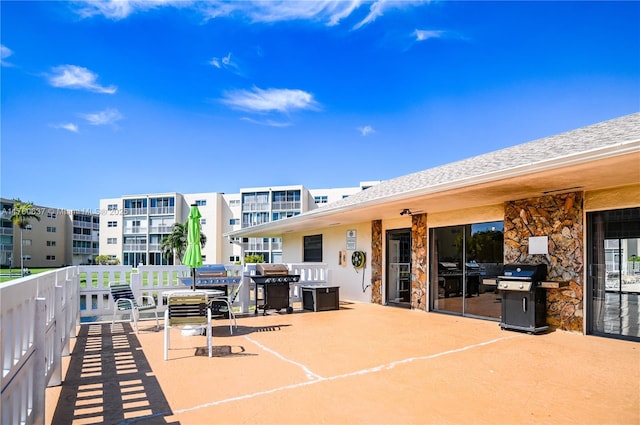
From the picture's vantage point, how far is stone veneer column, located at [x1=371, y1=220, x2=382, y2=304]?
1190 centimetres

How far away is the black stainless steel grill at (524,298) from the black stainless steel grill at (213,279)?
5.59 m

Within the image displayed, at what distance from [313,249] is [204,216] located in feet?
114

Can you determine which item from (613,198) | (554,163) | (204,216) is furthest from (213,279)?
(204,216)

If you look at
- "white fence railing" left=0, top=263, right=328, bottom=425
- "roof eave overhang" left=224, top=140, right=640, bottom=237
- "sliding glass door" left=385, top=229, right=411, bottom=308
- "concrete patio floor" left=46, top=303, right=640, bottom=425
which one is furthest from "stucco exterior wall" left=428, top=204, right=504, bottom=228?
"white fence railing" left=0, top=263, right=328, bottom=425

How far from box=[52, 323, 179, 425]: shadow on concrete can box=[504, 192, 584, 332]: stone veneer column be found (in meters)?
6.83

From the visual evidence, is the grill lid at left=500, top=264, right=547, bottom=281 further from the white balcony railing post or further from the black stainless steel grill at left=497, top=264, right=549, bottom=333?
the white balcony railing post

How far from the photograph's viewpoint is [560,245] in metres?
7.23

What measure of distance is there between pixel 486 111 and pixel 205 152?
1476 centimetres

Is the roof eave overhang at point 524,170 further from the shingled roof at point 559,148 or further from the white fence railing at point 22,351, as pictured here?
the white fence railing at point 22,351

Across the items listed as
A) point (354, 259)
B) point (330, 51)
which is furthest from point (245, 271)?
point (330, 51)

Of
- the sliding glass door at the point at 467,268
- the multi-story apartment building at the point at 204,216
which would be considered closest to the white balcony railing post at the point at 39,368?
the sliding glass door at the point at 467,268

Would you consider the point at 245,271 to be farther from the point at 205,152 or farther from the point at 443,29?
the point at 205,152

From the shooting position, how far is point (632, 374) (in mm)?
4645

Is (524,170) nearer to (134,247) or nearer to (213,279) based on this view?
(213,279)
